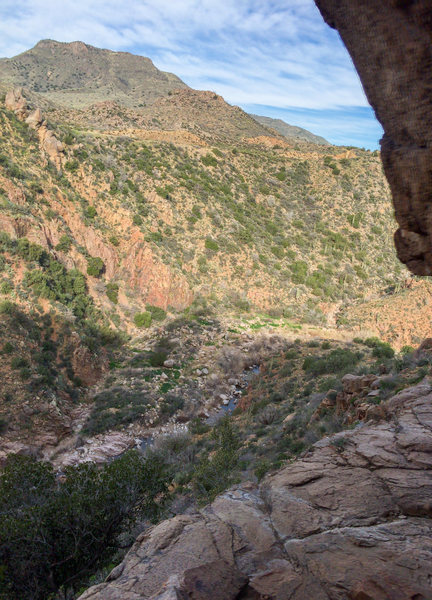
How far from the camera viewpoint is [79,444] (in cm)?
1952

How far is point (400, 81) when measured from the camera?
426 centimetres

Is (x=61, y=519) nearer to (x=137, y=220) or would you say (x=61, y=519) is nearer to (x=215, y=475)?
(x=215, y=475)

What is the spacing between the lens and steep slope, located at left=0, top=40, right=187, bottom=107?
9506cm

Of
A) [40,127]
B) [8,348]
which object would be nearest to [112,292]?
[8,348]

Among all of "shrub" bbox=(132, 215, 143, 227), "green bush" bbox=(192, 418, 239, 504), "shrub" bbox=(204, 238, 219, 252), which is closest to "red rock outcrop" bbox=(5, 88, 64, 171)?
"shrub" bbox=(132, 215, 143, 227)

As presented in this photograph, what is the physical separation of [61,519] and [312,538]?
5.12 meters

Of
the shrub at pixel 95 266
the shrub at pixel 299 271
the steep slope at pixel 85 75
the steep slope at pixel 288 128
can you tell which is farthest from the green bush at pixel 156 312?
the steep slope at pixel 288 128

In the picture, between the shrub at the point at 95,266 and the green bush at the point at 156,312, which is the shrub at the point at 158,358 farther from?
the shrub at the point at 95,266

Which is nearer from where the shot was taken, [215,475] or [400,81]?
[400,81]

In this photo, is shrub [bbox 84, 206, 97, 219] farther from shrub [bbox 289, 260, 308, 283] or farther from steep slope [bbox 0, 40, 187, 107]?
steep slope [bbox 0, 40, 187, 107]

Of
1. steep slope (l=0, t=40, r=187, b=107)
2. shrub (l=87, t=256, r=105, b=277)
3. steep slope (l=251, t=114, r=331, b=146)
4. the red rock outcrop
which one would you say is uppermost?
steep slope (l=251, t=114, r=331, b=146)

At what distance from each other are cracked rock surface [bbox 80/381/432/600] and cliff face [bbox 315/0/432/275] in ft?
14.3

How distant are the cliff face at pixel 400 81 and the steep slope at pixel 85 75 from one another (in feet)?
313

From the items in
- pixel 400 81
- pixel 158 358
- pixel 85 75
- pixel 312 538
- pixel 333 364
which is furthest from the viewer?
pixel 85 75
